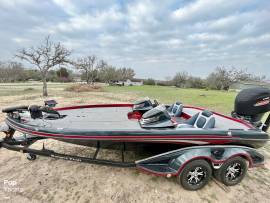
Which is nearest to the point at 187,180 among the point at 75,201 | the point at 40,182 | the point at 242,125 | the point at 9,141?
the point at 242,125

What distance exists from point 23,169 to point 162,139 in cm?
250

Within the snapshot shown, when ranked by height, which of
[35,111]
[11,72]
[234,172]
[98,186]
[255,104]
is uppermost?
[255,104]

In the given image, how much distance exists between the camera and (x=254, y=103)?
3.42 metres

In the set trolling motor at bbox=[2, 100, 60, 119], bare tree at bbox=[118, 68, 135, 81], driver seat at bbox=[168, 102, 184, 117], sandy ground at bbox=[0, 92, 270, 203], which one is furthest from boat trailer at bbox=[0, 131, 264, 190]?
bare tree at bbox=[118, 68, 135, 81]

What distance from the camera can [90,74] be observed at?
112 ft

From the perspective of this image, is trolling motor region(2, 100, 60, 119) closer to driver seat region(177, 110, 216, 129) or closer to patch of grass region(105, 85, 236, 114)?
driver seat region(177, 110, 216, 129)

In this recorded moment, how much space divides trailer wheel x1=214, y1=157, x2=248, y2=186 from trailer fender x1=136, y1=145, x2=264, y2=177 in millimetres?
107

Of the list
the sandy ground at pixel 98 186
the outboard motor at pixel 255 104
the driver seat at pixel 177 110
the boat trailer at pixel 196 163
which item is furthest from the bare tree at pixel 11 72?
the outboard motor at pixel 255 104

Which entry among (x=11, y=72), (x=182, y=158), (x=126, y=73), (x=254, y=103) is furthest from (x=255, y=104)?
(x=11, y=72)

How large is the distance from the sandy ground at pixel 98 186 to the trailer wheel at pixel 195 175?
0.11 m

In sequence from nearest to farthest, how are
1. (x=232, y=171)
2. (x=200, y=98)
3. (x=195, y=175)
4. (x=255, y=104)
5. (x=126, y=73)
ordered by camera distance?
(x=195, y=175) → (x=232, y=171) → (x=255, y=104) → (x=200, y=98) → (x=126, y=73)

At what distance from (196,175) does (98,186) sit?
1.50 metres

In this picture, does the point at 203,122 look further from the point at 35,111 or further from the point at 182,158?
the point at 35,111

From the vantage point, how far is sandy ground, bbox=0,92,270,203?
102 inches
